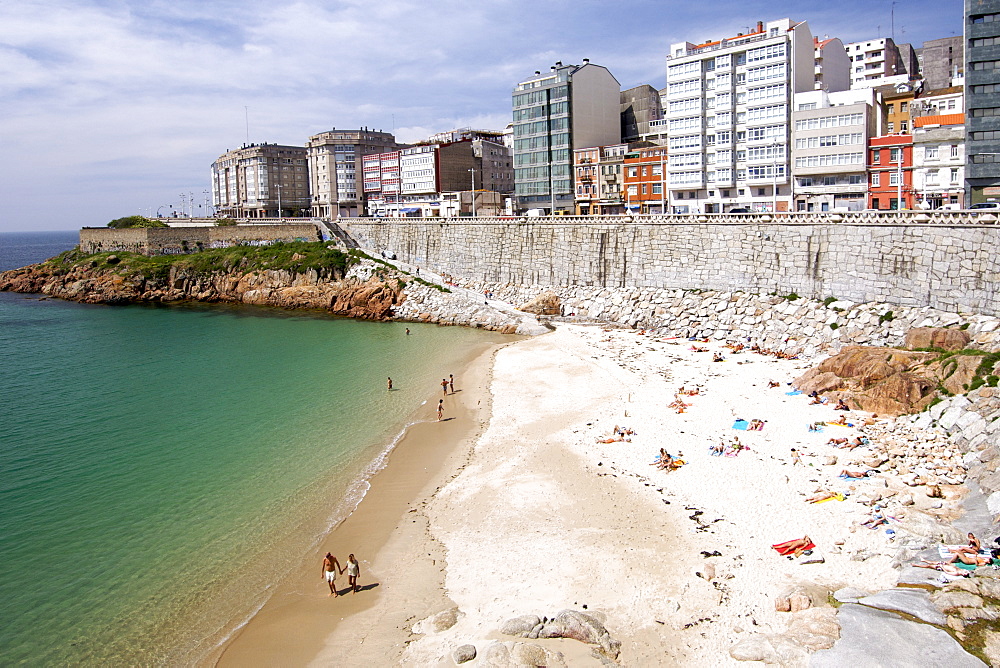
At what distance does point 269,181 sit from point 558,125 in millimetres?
80247

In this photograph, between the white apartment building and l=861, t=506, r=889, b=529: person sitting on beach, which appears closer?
l=861, t=506, r=889, b=529: person sitting on beach

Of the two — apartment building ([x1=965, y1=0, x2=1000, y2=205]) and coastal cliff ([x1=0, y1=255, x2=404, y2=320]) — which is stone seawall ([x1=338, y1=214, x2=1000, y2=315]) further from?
apartment building ([x1=965, y1=0, x2=1000, y2=205])

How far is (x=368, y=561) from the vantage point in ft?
61.3

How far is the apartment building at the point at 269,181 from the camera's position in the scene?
137000 mm

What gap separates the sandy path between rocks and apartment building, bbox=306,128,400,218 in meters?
95.4

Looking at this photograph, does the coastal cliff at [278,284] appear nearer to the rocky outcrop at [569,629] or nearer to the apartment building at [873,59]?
the rocky outcrop at [569,629]

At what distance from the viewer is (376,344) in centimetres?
4894

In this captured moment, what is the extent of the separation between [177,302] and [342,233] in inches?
788

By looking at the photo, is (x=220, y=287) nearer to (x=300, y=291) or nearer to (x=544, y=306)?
(x=300, y=291)

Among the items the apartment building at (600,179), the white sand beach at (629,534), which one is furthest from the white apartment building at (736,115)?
the white sand beach at (629,534)

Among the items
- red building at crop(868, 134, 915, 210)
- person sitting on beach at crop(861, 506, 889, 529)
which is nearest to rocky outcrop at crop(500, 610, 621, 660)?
person sitting on beach at crop(861, 506, 889, 529)

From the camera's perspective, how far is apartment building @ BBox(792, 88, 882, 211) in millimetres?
52750

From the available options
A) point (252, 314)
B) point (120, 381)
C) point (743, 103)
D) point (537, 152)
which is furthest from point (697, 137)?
point (120, 381)

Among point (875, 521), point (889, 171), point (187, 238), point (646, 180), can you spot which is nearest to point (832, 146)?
point (889, 171)
